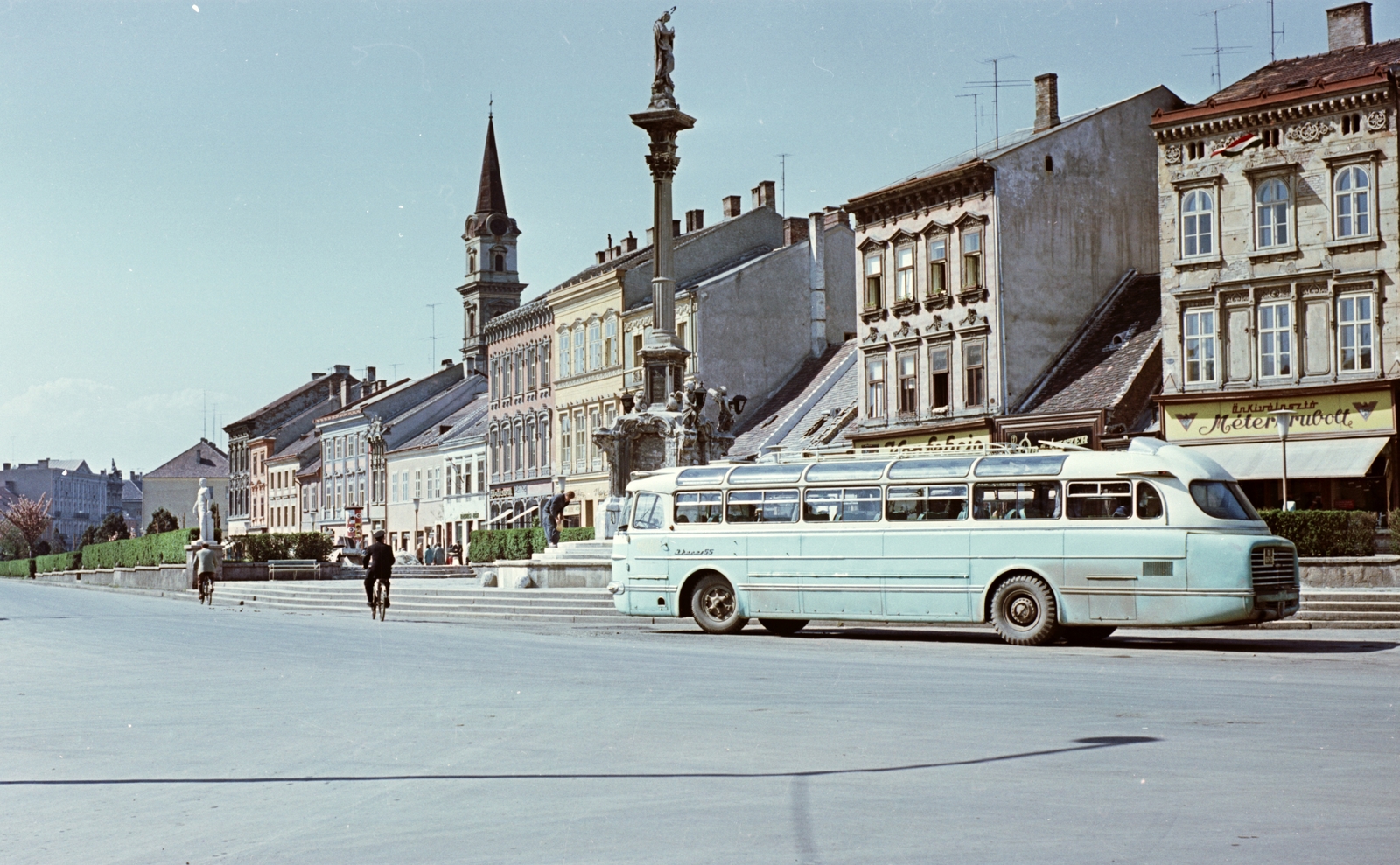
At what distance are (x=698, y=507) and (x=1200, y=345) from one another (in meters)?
22.2

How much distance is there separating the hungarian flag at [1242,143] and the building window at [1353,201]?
241 centimetres

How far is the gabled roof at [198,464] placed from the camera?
479 ft

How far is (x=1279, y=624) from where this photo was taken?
25.5m

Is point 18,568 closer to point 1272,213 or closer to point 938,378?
point 938,378

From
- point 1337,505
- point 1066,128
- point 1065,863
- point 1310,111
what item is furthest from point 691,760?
point 1066,128

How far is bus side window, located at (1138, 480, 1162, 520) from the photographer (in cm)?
2059

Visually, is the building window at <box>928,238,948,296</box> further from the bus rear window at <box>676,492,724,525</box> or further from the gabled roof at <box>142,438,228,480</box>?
the gabled roof at <box>142,438,228,480</box>

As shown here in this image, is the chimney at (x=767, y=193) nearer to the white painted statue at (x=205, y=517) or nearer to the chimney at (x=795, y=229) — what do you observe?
the chimney at (x=795, y=229)

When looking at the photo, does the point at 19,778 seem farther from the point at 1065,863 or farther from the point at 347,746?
the point at 1065,863

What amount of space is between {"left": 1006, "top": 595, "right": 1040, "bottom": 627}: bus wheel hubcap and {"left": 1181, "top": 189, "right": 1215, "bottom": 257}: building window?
24.1 meters

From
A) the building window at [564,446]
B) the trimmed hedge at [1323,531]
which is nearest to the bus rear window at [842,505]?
the trimmed hedge at [1323,531]

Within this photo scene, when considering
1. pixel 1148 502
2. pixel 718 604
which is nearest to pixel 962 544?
pixel 1148 502

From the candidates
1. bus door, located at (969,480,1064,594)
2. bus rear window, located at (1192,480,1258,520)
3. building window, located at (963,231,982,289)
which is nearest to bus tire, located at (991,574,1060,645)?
bus door, located at (969,480,1064,594)

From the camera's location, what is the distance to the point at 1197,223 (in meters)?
43.0
